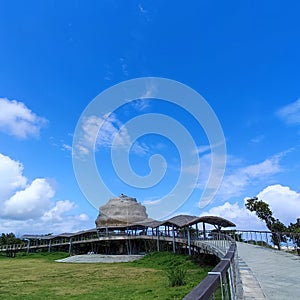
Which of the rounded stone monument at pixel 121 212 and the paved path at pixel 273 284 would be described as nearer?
the paved path at pixel 273 284

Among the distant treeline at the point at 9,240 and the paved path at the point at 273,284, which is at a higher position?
the distant treeline at the point at 9,240

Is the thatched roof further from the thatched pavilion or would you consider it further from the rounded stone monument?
the rounded stone monument

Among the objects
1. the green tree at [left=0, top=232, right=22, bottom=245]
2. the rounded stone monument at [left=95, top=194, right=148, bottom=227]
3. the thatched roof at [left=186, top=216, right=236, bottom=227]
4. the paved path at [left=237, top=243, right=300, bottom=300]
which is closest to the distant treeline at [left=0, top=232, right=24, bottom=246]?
the green tree at [left=0, top=232, right=22, bottom=245]

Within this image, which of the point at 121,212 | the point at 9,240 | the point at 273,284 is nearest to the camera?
the point at 273,284

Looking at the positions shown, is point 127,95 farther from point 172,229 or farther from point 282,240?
point 172,229

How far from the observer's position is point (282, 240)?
14586 millimetres

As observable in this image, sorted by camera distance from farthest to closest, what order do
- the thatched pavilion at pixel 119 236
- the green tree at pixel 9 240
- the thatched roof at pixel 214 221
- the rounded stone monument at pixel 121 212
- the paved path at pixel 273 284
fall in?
1. the green tree at pixel 9 240
2. the rounded stone monument at pixel 121 212
3. the thatched pavilion at pixel 119 236
4. the thatched roof at pixel 214 221
5. the paved path at pixel 273 284

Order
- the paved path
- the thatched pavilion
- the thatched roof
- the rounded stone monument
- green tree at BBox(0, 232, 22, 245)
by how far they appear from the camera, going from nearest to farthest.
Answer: the paved path → the thatched roof → the thatched pavilion → the rounded stone monument → green tree at BBox(0, 232, 22, 245)

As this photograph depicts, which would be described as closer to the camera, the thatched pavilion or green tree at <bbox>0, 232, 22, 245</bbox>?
the thatched pavilion

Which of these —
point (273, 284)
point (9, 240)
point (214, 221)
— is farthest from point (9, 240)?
point (273, 284)

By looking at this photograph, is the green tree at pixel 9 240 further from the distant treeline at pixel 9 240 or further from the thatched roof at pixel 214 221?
the thatched roof at pixel 214 221

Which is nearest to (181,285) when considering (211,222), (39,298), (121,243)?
(39,298)

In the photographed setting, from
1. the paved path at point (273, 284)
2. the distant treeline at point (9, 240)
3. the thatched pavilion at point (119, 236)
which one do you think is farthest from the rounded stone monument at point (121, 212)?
the paved path at point (273, 284)

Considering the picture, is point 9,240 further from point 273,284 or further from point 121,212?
point 273,284
